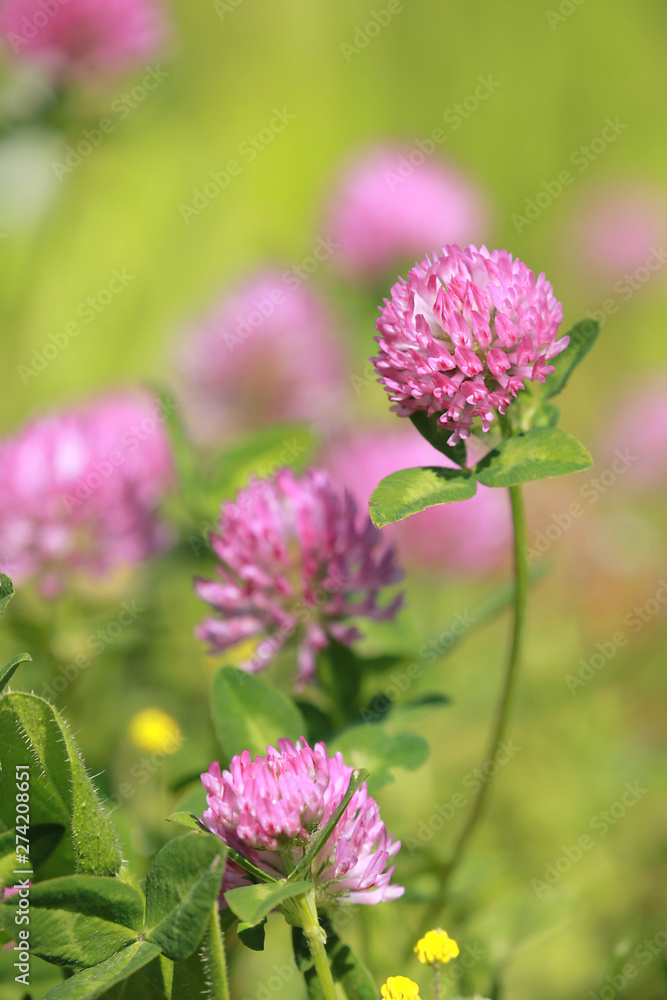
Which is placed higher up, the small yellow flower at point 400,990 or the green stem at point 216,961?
the small yellow flower at point 400,990

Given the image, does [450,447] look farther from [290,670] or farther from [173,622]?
[173,622]

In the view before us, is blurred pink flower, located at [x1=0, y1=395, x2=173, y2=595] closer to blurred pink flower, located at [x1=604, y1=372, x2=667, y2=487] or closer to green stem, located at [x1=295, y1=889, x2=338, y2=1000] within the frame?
green stem, located at [x1=295, y1=889, x2=338, y2=1000]

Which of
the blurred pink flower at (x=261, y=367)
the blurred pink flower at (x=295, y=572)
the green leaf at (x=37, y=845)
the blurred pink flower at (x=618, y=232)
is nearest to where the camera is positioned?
the green leaf at (x=37, y=845)

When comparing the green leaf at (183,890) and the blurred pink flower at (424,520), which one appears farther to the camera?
the blurred pink flower at (424,520)

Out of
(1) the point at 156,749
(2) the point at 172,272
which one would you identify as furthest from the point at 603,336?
(1) the point at 156,749

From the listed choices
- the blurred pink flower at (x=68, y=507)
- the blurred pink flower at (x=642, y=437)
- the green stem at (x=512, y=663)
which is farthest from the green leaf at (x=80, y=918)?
the blurred pink flower at (x=642, y=437)

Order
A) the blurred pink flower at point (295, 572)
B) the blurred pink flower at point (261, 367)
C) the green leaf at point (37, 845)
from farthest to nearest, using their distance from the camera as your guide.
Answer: the blurred pink flower at point (261, 367)
the blurred pink flower at point (295, 572)
the green leaf at point (37, 845)

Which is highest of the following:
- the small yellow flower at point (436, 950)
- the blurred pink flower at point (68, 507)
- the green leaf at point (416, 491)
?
the green leaf at point (416, 491)

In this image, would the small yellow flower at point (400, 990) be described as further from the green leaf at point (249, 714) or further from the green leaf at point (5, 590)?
the green leaf at point (5, 590)
